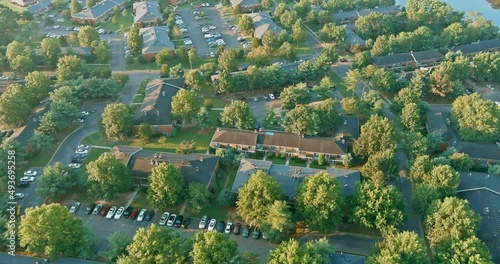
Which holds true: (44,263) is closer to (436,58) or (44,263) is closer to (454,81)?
(454,81)

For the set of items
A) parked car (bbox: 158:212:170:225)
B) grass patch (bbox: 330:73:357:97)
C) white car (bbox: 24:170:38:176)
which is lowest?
grass patch (bbox: 330:73:357:97)

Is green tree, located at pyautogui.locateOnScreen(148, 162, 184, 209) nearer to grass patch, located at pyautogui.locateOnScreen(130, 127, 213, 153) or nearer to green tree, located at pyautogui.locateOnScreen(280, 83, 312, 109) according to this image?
grass patch, located at pyautogui.locateOnScreen(130, 127, 213, 153)

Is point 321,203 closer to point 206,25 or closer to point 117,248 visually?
point 117,248

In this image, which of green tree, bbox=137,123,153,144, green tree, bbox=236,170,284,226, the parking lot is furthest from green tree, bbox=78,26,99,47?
green tree, bbox=236,170,284,226

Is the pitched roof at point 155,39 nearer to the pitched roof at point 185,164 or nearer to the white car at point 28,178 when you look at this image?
the pitched roof at point 185,164

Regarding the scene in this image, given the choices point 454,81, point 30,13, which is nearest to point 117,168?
point 454,81

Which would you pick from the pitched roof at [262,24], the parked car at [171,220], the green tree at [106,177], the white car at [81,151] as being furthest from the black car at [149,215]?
the pitched roof at [262,24]
